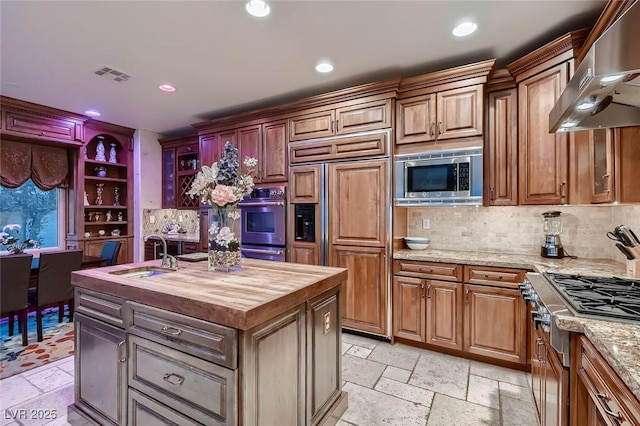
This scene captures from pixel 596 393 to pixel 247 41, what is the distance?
2.99m

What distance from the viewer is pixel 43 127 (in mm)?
4039

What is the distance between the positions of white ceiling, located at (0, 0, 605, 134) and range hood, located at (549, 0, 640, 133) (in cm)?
93

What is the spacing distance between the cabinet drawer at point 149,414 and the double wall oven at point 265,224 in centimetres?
218

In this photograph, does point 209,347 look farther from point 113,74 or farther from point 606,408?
point 113,74

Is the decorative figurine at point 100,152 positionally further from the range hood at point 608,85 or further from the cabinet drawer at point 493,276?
the range hood at point 608,85

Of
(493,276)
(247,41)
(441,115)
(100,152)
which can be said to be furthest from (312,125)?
(100,152)

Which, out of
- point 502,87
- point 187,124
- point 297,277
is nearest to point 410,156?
point 502,87

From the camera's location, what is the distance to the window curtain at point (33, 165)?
12.8 ft

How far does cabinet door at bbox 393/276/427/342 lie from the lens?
9.39 feet

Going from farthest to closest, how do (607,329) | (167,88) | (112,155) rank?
(112,155), (167,88), (607,329)

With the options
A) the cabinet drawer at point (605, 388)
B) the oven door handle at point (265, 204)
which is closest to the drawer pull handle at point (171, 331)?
the cabinet drawer at point (605, 388)

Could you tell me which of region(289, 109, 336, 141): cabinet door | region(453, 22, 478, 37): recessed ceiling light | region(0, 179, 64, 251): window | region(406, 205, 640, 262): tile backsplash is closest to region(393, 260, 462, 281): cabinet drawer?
region(406, 205, 640, 262): tile backsplash

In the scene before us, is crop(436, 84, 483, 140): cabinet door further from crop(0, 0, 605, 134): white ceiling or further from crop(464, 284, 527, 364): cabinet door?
crop(464, 284, 527, 364): cabinet door

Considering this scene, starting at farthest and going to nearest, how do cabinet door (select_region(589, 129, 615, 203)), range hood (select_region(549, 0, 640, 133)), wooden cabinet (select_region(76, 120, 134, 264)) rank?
wooden cabinet (select_region(76, 120, 134, 264)), cabinet door (select_region(589, 129, 615, 203)), range hood (select_region(549, 0, 640, 133))
